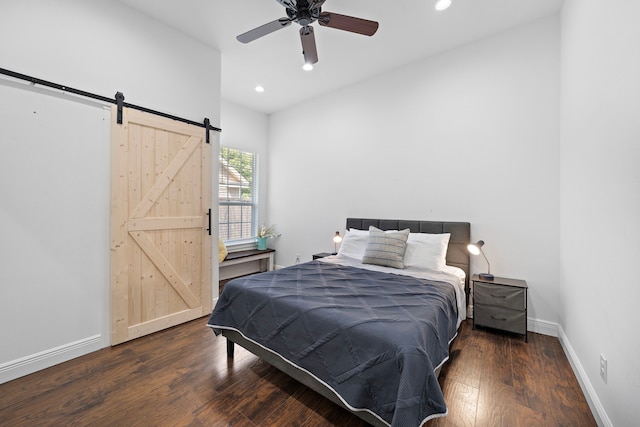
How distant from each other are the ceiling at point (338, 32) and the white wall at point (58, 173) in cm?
58

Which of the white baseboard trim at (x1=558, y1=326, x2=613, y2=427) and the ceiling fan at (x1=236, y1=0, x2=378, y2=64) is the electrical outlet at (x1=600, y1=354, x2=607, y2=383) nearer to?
the white baseboard trim at (x1=558, y1=326, x2=613, y2=427)

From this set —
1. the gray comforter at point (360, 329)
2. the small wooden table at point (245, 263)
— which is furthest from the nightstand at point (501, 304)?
the small wooden table at point (245, 263)

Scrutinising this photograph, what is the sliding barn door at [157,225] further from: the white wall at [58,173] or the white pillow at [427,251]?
the white pillow at [427,251]

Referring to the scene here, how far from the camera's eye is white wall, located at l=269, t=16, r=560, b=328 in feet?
9.23

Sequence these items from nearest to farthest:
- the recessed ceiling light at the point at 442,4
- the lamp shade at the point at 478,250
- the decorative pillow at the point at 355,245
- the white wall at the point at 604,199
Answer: the white wall at the point at 604,199 < the recessed ceiling light at the point at 442,4 < the lamp shade at the point at 478,250 < the decorative pillow at the point at 355,245

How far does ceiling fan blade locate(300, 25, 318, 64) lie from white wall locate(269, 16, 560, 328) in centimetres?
179

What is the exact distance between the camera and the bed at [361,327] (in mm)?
1328

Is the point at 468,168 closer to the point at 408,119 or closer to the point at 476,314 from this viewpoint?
the point at 408,119

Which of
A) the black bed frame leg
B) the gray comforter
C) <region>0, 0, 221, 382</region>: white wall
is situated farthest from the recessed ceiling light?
the black bed frame leg

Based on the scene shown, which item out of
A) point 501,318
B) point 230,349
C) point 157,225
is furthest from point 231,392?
point 501,318

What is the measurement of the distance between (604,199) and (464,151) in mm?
1773

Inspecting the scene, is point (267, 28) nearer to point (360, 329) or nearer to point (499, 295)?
point (360, 329)

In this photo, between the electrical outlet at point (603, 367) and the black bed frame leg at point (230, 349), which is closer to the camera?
the electrical outlet at point (603, 367)

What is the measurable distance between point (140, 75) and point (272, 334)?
2827 millimetres
